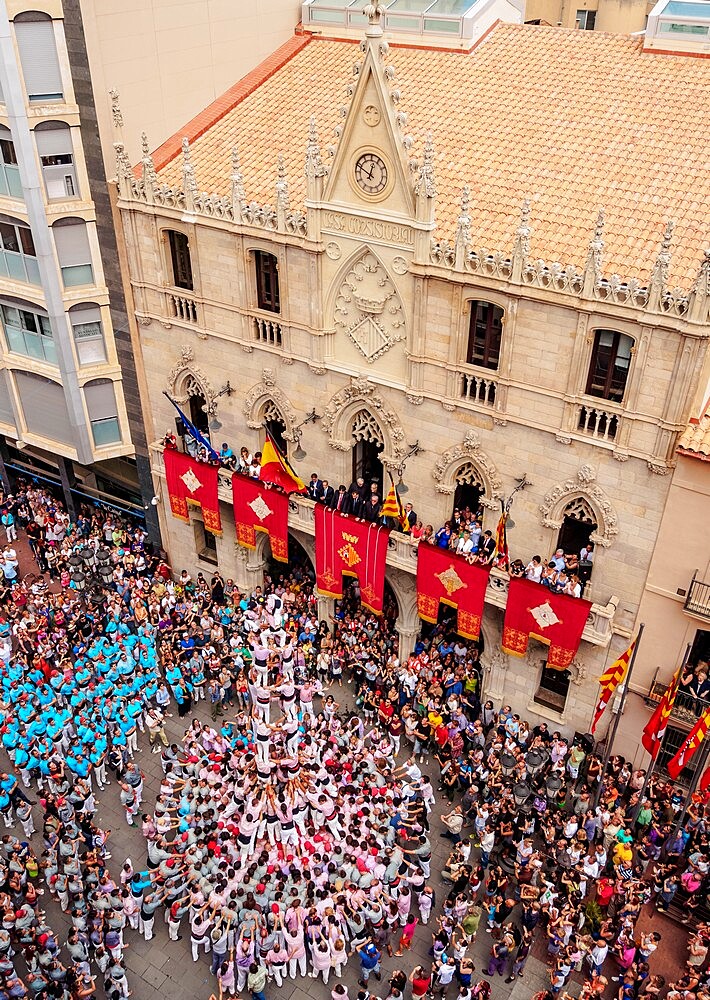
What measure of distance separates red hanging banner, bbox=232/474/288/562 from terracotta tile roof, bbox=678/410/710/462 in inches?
588

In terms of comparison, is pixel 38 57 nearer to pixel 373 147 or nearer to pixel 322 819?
pixel 373 147

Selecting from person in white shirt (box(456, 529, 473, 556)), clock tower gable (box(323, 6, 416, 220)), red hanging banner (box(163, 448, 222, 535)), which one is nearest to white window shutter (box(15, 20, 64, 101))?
clock tower gable (box(323, 6, 416, 220))

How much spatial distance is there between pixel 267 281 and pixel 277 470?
703cm

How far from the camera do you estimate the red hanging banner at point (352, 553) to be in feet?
103

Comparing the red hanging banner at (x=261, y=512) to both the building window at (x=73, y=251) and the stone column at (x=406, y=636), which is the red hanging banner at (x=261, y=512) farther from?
the building window at (x=73, y=251)

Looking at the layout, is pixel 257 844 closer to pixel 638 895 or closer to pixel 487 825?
pixel 487 825

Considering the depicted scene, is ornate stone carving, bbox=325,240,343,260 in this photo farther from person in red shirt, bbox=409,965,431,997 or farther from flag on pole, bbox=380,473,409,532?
person in red shirt, bbox=409,965,431,997

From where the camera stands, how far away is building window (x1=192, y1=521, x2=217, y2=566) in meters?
39.1

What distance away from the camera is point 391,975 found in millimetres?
24641

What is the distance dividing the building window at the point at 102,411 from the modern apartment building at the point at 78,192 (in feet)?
0.17

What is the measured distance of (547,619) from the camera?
28.3 metres

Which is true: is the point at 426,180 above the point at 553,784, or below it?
above

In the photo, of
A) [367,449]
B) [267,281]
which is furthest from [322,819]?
[267,281]

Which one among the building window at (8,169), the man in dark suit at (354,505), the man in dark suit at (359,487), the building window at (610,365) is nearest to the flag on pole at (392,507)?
the man in dark suit at (354,505)
